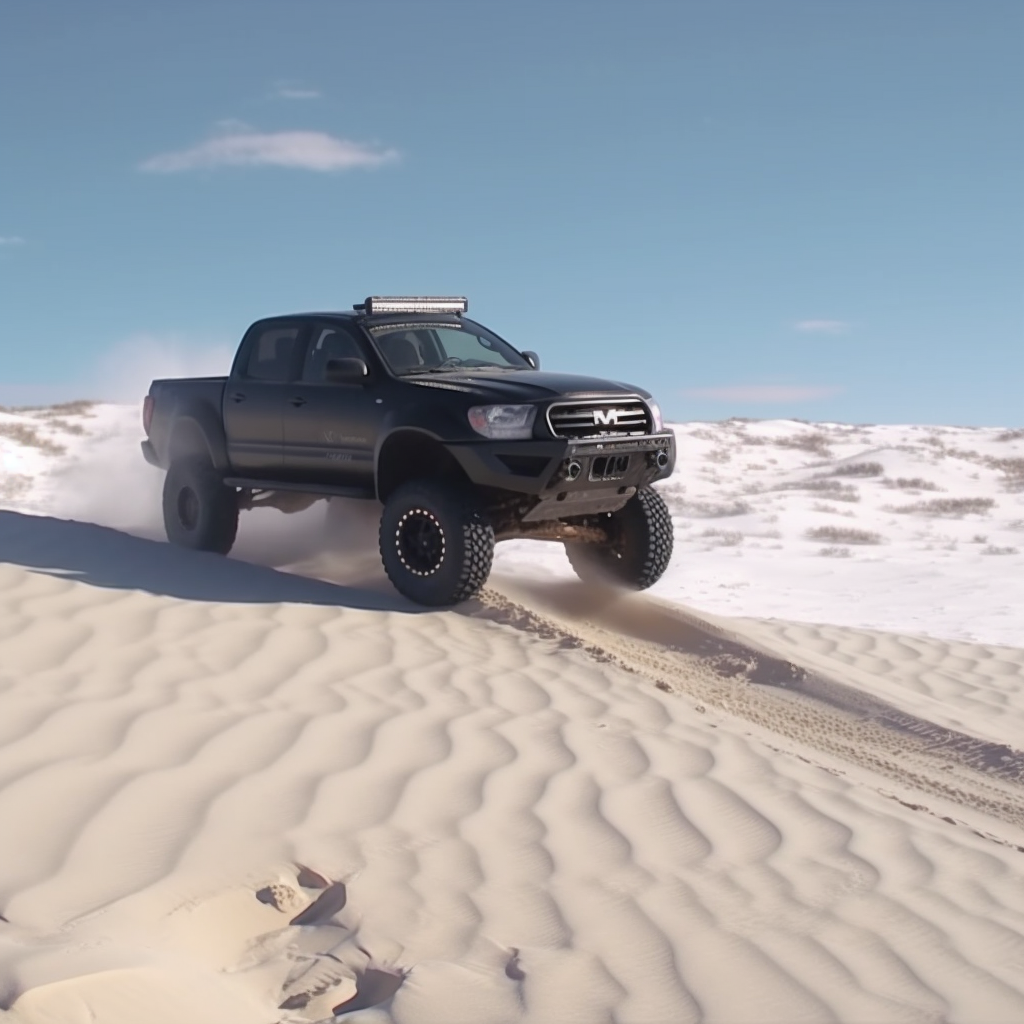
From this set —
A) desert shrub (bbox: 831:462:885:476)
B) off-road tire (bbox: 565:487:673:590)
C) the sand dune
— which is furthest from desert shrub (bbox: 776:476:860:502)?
the sand dune

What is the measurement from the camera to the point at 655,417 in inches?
311

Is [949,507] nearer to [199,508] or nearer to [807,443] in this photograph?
[199,508]

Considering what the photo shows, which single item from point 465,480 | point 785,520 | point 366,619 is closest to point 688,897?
point 366,619

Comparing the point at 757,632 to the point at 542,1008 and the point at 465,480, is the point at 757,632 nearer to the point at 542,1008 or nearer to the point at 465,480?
the point at 465,480

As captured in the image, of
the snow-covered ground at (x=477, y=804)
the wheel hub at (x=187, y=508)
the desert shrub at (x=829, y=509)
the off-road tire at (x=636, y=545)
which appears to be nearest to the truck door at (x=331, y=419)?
the snow-covered ground at (x=477, y=804)

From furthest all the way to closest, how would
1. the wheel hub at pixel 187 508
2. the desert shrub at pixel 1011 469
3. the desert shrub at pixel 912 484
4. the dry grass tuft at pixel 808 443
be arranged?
the dry grass tuft at pixel 808 443 → the desert shrub at pixel 1011 469 → the desert shrub at pixel 912 484 → the wheel hub at pixel 187 508

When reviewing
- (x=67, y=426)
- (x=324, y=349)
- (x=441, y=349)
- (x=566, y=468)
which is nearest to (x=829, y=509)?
(x=441, y=349)

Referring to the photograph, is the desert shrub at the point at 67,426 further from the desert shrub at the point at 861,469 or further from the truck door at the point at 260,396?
the truck door at the point at 260,396

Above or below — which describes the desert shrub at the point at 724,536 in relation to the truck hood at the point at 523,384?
below

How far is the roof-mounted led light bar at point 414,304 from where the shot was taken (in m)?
8.44

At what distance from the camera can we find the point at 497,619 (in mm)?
7676

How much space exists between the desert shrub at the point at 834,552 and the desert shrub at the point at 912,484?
912 cm

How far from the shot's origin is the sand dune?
3.01m

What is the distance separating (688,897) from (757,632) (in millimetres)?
5253
